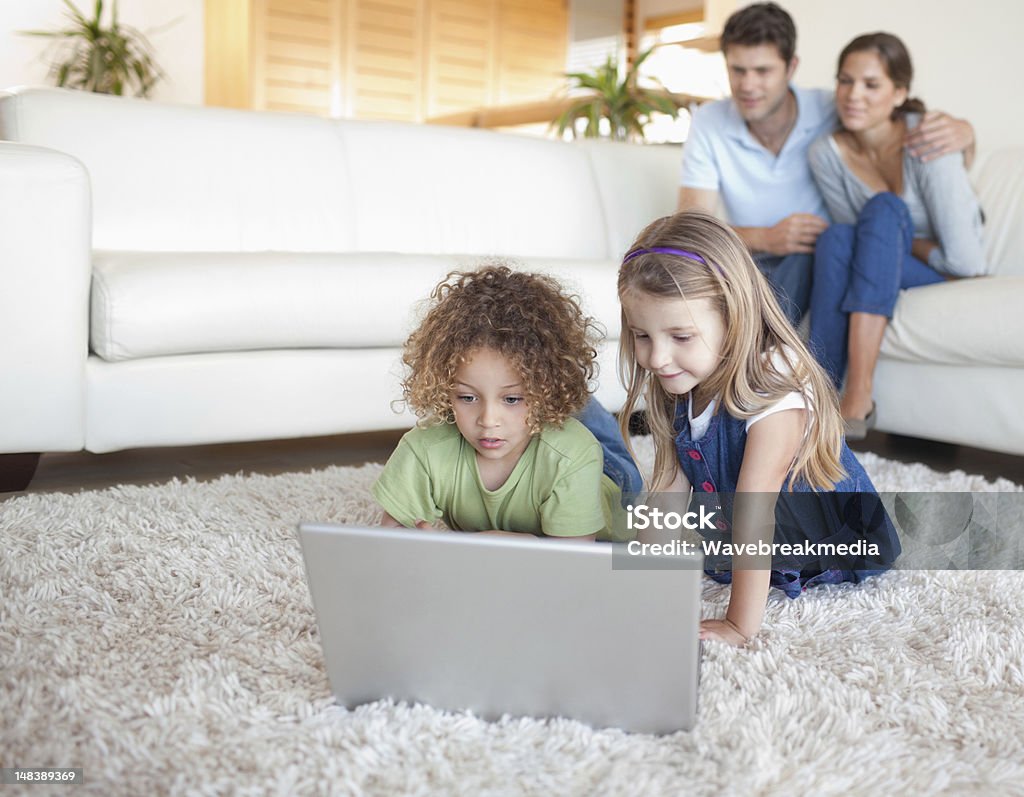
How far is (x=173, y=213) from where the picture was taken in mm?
2404

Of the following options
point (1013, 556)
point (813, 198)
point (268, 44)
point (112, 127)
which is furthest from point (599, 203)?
point (268, 44)

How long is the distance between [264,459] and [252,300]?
1.37 feet

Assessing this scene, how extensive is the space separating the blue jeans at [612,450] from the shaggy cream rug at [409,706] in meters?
0.21

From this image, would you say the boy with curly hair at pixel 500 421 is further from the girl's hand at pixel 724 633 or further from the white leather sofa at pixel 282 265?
the white leather sofa at pixel 282 265

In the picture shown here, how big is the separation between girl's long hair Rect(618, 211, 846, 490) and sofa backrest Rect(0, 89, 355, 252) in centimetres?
151

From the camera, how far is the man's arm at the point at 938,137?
7.67 feet

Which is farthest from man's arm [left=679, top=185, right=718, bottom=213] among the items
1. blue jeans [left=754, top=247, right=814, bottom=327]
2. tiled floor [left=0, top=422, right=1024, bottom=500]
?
tiled floor [left=0, top=422, right=1024, bottom=500]

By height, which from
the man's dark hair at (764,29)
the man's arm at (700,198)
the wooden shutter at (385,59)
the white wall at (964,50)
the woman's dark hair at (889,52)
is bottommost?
the man's arm at (700,198)

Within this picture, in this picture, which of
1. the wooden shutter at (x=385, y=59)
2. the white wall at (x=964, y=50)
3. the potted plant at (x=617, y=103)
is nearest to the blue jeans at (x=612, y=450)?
the white wall at (x=964, y=50)

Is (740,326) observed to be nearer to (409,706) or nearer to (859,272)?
(409,706)

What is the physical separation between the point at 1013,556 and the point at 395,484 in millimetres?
871

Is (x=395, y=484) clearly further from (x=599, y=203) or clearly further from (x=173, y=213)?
(x=599, y=203)

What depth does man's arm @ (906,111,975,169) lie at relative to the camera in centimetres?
234

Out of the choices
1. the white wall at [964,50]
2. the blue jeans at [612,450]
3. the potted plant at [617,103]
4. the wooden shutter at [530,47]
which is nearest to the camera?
the blue jeans at [612,450]
